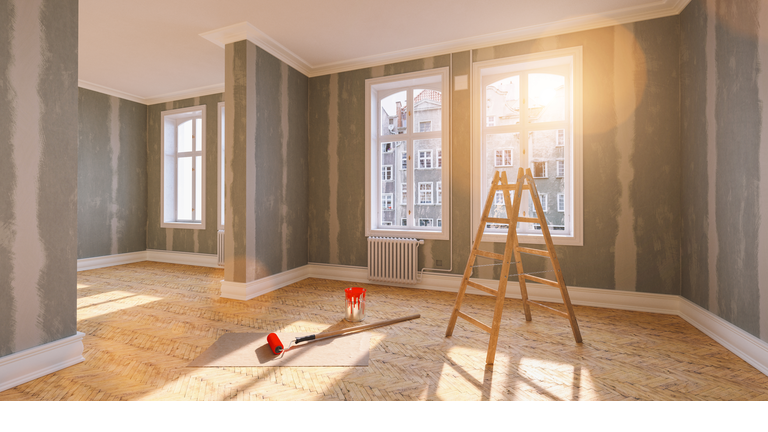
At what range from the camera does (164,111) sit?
6.74 meters

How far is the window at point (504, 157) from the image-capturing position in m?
4.50

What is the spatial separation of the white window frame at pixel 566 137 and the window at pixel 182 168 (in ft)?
16.8

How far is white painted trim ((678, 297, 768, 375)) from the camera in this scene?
233 centimetres

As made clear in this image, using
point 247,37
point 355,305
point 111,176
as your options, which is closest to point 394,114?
point 247,37

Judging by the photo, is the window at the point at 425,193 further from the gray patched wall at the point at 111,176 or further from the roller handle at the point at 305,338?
the gray patched wall at the point at 111,176

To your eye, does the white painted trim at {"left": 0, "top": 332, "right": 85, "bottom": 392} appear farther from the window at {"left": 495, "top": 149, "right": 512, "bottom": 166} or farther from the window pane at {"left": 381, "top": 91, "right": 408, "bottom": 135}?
the window at {"left": 495, "top": 149, "right": 512, "bottom": 166}

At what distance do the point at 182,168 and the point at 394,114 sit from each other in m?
4.57

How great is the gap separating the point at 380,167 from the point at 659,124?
3.36m

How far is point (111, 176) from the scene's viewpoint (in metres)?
6.39

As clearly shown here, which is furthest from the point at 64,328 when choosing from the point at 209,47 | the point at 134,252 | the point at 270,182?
the point at 134,252

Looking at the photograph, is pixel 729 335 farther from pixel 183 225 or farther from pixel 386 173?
pixel 183 225

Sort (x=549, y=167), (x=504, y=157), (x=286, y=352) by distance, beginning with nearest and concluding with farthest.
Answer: (x=286, y=352) < (x=549, y=167) < (x=504, y=157)

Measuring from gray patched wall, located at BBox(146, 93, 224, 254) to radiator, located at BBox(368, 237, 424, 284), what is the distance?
3278 mm

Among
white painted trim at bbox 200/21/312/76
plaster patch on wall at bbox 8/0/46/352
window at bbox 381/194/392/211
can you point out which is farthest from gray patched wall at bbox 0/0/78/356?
window at bbox 381/194/392/211
